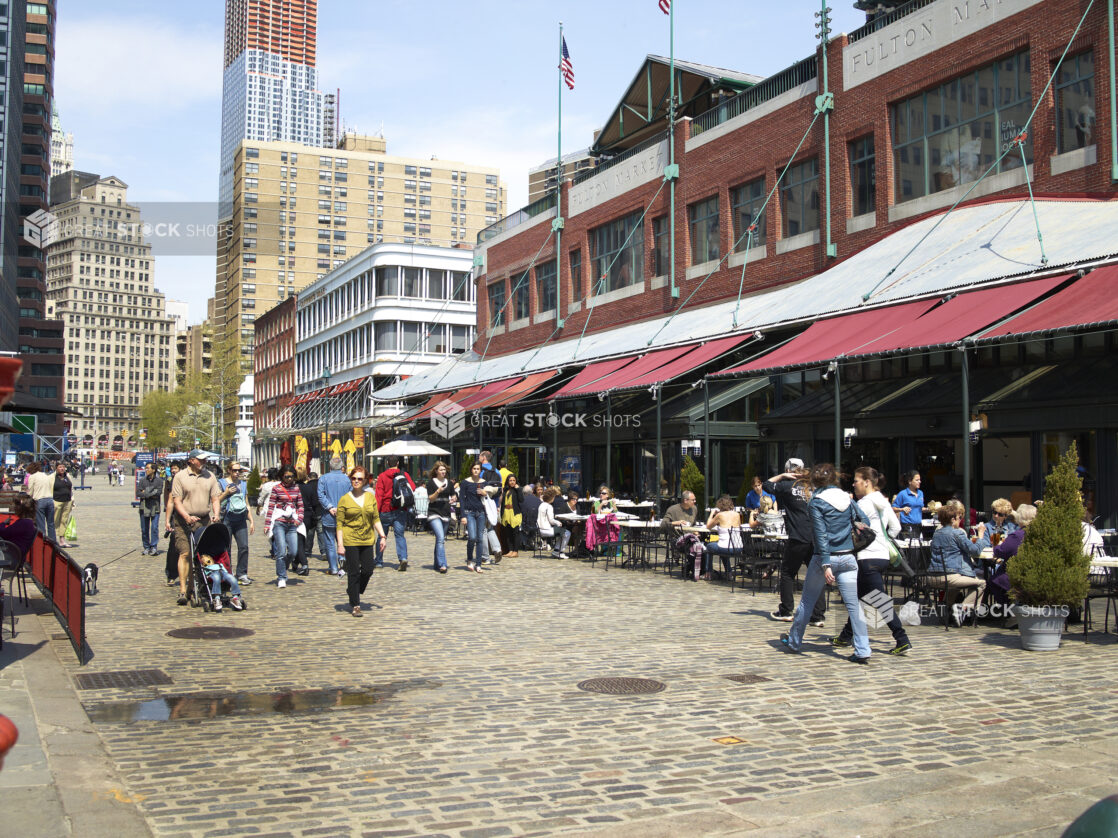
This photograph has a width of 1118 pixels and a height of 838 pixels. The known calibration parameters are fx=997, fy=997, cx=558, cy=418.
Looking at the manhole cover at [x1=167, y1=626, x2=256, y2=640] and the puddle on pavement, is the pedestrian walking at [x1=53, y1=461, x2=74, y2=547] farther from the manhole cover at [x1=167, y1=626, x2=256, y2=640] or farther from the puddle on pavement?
the puddle on pavement

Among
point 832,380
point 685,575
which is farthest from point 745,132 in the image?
point 685,575

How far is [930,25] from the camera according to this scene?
21078 millimetres

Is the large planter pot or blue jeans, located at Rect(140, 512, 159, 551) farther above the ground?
blue jeans, located at Rect(140, 512, 159, 551)

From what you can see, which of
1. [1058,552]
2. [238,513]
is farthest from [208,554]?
[1058,552]

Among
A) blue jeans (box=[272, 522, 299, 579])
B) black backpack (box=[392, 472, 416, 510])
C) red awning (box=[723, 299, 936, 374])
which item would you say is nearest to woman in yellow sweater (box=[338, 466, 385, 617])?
blue jeans (box=[272, 522, 299, 579])

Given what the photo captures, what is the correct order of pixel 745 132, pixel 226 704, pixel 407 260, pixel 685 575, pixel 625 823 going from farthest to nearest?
pixel 407 260
pixel 745 132
pixel 685 575
pixel 226 704
pixel 625 823

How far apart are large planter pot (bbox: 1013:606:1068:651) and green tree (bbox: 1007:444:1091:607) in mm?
87

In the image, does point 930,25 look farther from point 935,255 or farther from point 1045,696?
point 1045,696

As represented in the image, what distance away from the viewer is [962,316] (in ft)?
49.4

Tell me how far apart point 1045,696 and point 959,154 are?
15.3m

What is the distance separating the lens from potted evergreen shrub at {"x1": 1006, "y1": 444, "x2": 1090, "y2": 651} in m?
9.73

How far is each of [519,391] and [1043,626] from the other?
19472 mm

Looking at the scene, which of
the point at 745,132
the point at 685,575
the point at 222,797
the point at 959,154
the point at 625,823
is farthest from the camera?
the point at 745,132

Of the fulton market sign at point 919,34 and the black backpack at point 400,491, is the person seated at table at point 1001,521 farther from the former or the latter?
the fulton market sign at point 919,34
